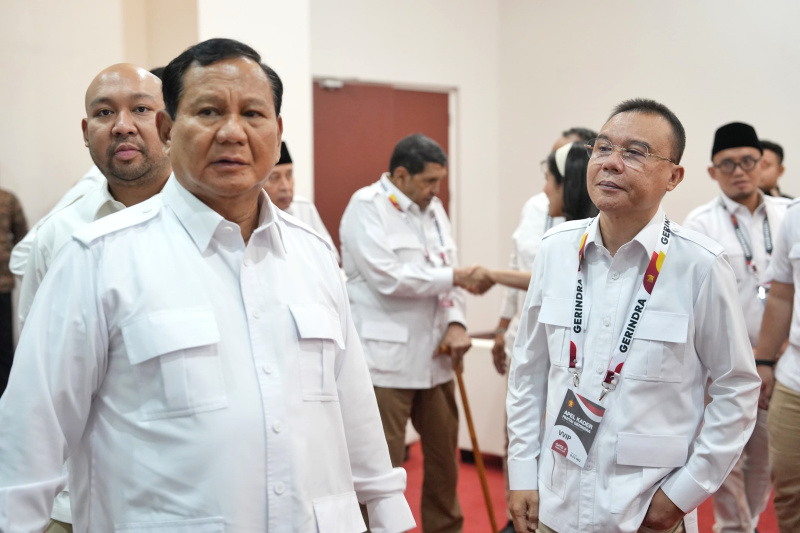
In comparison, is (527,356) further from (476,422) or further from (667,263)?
(476,422)

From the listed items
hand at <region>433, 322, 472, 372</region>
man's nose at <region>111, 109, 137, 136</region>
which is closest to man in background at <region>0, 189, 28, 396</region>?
man's nose at <region>111, 109, 137, 136</region>


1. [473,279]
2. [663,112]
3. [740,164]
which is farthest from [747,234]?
[663,112]

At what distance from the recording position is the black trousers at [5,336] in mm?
4387

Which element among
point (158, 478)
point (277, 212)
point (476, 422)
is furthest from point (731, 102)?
point (158, 478)

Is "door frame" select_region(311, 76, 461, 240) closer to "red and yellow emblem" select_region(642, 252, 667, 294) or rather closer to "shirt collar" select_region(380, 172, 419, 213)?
"shirt collar" select_region(380, 172, 419, 213)

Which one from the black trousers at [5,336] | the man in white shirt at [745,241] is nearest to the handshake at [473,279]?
the man in white shirt at [745,241]

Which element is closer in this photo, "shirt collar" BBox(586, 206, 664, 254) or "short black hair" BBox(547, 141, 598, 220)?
"shirt collar" BBox(586, 206, 664, 254)

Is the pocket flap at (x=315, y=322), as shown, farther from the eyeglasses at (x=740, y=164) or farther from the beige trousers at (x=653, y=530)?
the eyeglasses at (x=740, y=164)

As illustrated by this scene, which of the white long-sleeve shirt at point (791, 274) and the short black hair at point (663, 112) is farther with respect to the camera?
the white long-sleeve shirt at point (791, 274)

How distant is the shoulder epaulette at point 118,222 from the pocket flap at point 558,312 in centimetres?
110

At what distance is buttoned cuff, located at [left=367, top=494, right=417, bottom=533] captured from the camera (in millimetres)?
1741

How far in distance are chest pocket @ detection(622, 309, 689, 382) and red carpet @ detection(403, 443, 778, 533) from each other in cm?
250

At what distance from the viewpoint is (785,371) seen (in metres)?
3.01

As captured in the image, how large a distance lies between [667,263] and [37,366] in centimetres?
152
